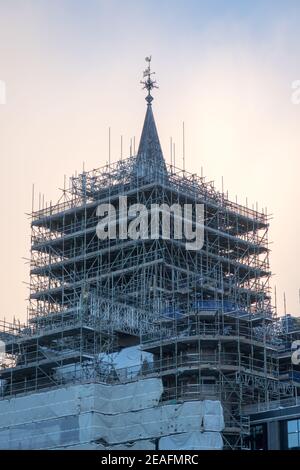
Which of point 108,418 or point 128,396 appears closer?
point 128,396

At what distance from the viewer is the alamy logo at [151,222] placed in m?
112

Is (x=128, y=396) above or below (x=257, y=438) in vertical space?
above

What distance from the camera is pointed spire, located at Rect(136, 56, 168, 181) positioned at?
11462 centimetres

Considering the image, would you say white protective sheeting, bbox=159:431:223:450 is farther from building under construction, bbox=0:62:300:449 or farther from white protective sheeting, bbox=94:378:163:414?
white protective sheeting, bbox=94:378:163:414

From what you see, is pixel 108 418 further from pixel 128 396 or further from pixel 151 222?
pixel 151 222

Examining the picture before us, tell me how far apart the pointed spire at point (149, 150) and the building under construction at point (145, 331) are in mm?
153

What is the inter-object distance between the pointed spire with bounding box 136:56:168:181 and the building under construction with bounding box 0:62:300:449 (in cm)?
15

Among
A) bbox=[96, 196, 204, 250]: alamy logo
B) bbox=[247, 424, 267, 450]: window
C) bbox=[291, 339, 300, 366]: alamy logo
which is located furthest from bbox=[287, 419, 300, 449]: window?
bbox=[96, 196, 204, 250]: alamy logo

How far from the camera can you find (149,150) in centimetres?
12075

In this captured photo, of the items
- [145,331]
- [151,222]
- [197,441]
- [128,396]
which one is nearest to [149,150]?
[151,222]

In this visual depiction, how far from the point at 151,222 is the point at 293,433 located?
29.9 meters

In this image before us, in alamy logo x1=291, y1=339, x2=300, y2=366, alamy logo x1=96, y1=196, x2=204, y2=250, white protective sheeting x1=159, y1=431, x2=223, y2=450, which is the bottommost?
white protective sheeting x1=159, y1=431, x2=223, y2=450
